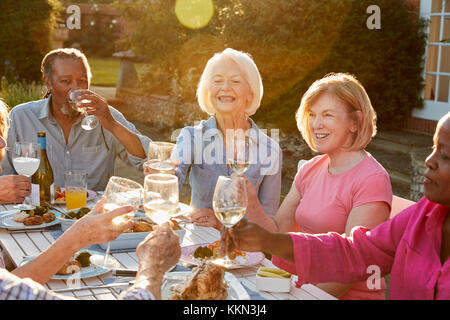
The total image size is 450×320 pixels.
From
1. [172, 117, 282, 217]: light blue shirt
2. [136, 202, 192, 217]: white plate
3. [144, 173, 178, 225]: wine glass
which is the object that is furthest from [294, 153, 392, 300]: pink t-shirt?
[144, 173, 178, 225]: wine glass

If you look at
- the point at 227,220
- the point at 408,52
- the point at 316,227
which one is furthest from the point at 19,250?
the point at 408,52

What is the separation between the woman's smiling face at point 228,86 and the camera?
3.76m

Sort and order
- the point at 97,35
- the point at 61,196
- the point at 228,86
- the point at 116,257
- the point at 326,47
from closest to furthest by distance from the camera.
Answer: the point at 116,257 → the point at 61,196 → the point at 228,86 → the point at 326,47 → the point at 97,35

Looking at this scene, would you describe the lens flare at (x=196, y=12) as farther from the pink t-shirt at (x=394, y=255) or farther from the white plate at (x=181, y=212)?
the pink t-shirt at (x=394, y=255)

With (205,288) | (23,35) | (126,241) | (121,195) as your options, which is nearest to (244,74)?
(126,241)

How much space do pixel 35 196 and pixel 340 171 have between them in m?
1.82

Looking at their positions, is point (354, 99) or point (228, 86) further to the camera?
point (228, 86)

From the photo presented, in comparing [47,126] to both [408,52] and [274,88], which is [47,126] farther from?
[408,52]

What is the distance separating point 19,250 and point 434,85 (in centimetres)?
744

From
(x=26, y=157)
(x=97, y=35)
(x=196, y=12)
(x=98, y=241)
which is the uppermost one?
(x=97, y=35)

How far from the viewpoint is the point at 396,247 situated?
2.42m

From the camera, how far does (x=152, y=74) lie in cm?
1198

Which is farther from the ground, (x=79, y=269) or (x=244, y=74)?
(x=244, y=74)

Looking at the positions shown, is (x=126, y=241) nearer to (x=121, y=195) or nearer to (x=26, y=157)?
(x=121, y=195)
